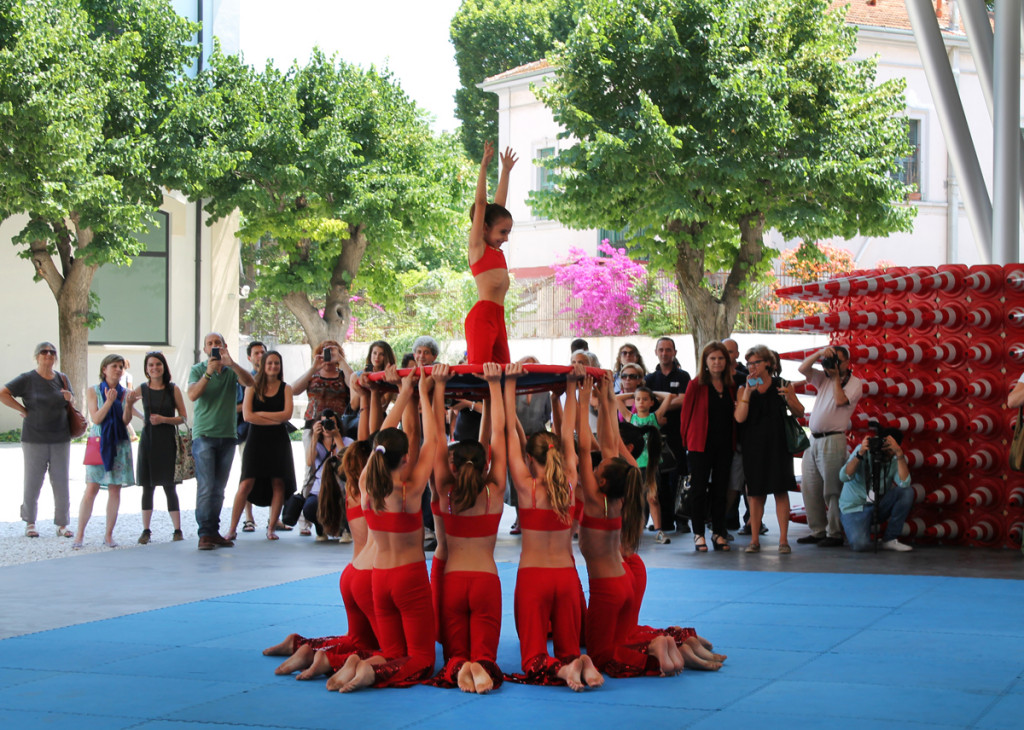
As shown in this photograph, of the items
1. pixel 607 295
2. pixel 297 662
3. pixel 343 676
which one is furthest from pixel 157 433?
pixel 607 295

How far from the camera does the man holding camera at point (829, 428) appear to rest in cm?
1073

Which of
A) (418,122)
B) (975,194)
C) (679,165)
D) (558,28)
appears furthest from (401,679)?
(558,28)

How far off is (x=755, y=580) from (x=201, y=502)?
197 inches

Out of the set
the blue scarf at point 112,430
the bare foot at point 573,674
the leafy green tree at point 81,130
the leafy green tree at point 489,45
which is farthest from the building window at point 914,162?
the bare foot at point 573,674

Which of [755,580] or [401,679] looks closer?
[401,679]

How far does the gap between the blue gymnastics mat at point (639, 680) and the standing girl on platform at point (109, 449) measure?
303 cm

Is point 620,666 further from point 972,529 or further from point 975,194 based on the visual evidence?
point 975,194

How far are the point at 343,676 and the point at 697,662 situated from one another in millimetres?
1815

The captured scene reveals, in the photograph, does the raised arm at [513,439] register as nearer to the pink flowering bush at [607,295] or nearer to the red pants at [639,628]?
the red pants at [639,628]

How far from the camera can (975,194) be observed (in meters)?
13.9

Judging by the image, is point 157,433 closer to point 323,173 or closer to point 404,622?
point 404,622

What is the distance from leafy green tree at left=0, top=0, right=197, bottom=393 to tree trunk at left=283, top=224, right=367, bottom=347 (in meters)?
4.14

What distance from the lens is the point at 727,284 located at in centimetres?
2164

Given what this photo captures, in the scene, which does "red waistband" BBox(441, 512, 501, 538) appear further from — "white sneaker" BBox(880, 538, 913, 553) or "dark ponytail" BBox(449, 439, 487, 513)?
"white sneaker" BBox(880, 538, 913, 553)
